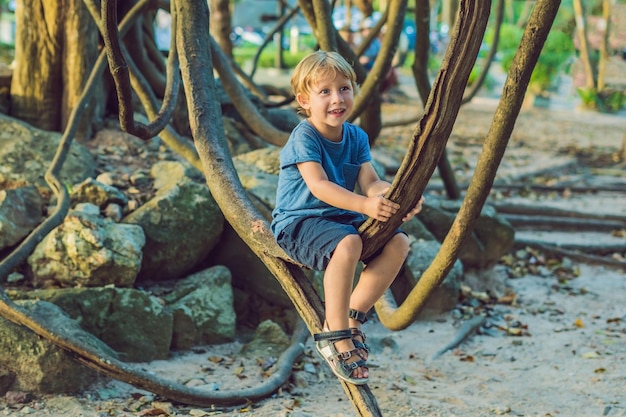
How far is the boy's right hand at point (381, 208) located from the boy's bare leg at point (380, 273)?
0.77 feet

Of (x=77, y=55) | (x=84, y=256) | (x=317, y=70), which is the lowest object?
(x=84, y=256)

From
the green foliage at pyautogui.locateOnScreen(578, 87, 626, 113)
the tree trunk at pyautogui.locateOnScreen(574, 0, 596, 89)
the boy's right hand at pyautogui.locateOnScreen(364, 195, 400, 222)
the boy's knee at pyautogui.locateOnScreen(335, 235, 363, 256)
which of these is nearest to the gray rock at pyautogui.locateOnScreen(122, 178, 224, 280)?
the boy's knee at pyautogui.locateOnScreen(335, 235, 363, 256)

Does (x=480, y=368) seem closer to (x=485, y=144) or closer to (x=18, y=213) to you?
(x=485, y=144)

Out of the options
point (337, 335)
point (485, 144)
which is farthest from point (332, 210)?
point (485, 144)

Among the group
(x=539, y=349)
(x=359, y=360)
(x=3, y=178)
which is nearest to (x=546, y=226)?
(x=539, y=349)

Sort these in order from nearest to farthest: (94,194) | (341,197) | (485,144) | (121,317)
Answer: (341,197) < (485,144) < (121,317) < (94,194)

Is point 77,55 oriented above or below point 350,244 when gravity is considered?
above

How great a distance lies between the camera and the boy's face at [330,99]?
248 centimetres

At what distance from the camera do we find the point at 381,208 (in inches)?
90.4

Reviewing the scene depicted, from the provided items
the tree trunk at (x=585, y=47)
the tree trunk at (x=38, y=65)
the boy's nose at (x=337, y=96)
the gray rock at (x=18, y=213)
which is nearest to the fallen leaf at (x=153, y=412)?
the gray rock at (x=18, y=213)

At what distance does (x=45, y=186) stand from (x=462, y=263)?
2.92 m

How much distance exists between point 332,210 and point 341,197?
0.53 feet

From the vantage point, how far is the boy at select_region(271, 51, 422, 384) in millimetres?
2439

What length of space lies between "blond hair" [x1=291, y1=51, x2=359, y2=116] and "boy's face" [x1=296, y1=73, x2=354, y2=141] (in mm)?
10
